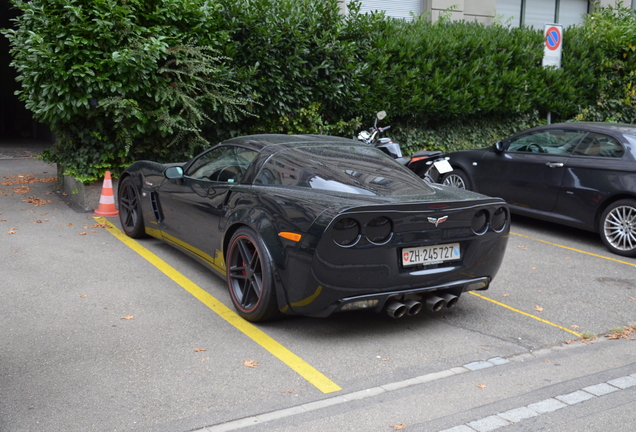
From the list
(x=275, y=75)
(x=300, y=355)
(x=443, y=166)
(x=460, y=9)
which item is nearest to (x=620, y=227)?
(x=443, y=166)

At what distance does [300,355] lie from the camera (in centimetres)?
438

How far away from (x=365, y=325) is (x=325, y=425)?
1612mm

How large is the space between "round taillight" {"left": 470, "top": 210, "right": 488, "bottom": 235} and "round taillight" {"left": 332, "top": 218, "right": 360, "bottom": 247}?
1.04m

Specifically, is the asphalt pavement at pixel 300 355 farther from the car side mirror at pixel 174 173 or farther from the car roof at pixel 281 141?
the car roof at pixel 281 141

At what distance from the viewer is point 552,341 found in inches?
187

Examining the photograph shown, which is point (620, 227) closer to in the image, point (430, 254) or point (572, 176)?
point (572, 176)

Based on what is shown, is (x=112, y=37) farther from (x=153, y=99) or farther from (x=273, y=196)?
(x=273, y=196)

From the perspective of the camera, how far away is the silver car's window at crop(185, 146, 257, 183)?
5.51 metres

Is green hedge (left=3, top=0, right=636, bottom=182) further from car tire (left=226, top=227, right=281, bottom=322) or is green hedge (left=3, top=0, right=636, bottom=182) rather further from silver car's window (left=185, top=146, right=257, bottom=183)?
car tire (left=226, top=227, right=281, bottom=322)

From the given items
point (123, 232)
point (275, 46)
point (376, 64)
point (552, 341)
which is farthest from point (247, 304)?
point (376, 64)

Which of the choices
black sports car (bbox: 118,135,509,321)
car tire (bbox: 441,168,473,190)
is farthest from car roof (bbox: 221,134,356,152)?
car tire (bbox: 441,168,473,190)

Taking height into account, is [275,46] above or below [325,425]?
above

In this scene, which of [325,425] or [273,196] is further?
[273,196]

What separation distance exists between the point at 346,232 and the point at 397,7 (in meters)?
12.4
